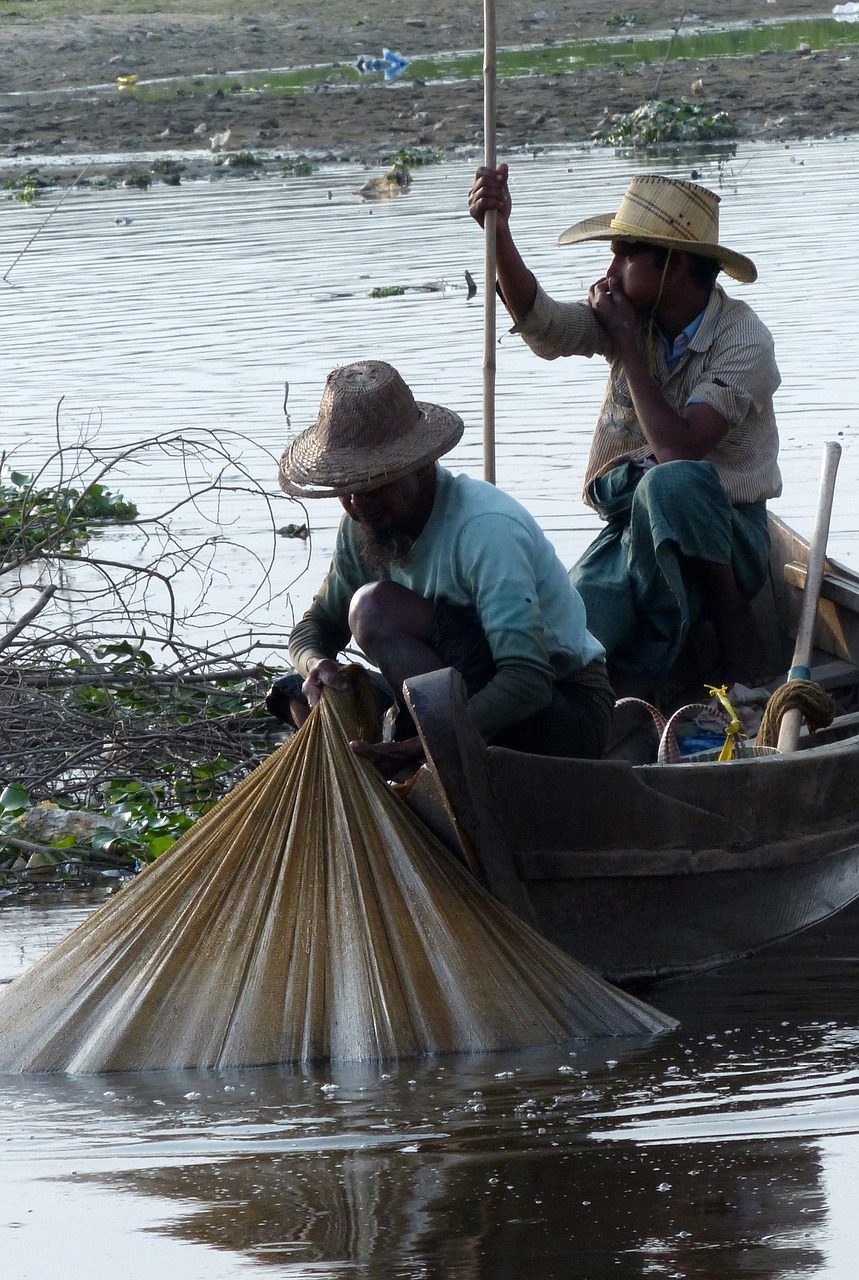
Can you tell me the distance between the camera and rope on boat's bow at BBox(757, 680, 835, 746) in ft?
13.7

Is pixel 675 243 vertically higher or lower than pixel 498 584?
higher

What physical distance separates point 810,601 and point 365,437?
5.28ft

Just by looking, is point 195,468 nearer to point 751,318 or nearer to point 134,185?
point 751,318

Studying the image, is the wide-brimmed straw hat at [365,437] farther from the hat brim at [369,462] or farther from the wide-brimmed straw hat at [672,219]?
the wide-brimmed straw hat at [672,219]

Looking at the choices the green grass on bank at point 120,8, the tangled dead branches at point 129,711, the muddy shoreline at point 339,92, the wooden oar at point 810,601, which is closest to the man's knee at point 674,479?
the wooden oar at point 810,601

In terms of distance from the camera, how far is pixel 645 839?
3584 mm

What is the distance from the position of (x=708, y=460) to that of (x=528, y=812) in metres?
1.63

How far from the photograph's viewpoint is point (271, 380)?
10336 mm

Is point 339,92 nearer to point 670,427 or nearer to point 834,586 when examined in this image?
point 834,586

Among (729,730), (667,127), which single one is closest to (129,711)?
(729,730)

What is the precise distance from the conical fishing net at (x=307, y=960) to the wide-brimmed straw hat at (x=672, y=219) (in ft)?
5.87

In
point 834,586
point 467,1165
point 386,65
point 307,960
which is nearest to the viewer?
point 467,1165

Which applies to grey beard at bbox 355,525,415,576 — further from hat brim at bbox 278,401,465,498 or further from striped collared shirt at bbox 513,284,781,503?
striped collared shirt at bbox 513,284,781,503

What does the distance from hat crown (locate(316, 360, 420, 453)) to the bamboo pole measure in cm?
65
